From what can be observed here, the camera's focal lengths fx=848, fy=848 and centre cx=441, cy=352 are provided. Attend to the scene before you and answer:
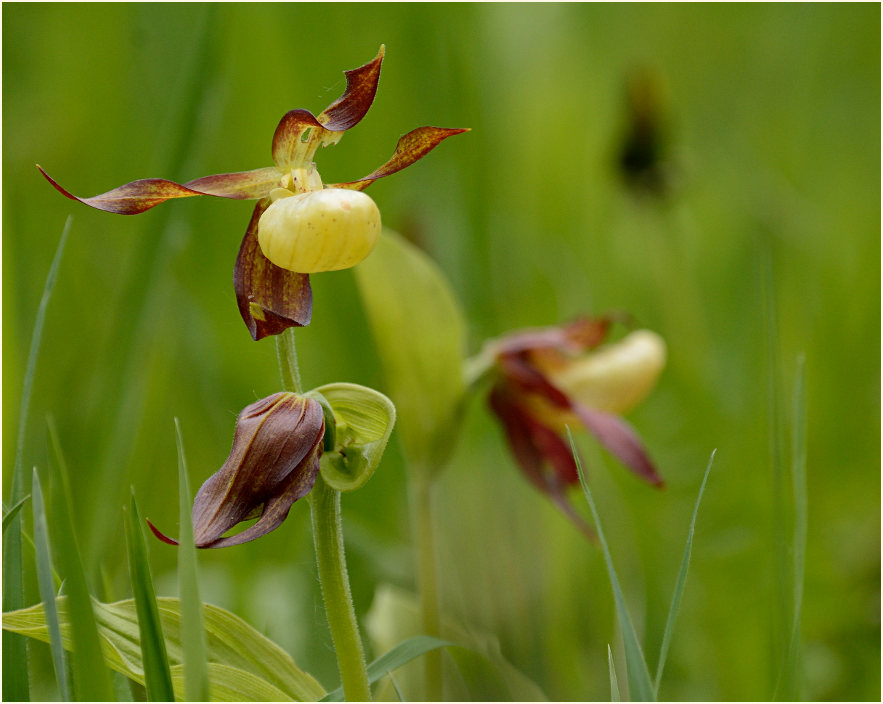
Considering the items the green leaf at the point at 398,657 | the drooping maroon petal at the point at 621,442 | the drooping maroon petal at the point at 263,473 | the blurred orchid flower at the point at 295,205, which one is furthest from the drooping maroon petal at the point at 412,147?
the drooping maroon petal at the point at 621,442

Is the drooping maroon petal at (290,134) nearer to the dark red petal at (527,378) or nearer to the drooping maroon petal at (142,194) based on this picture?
the drooping maroon petal at (142,194)

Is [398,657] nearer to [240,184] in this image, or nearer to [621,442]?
[240,184]

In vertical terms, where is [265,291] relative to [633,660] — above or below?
above

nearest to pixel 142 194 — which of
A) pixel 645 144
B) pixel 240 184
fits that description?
pixel 240 184

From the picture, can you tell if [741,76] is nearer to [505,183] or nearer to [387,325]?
[505,183]

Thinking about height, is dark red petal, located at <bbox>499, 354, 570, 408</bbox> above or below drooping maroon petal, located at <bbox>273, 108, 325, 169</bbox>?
below

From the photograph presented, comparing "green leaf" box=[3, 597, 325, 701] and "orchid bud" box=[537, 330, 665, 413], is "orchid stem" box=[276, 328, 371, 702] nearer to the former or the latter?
"green leaf" box=[3, 597, 325, 701]

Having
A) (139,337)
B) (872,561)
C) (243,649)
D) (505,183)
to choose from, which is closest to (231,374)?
(139,337)

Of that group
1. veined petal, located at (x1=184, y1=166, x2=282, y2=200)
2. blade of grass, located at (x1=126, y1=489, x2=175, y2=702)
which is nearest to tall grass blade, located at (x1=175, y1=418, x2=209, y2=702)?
blade of grass, located at (x1=126, y1=489, x2=175, y2=702)
